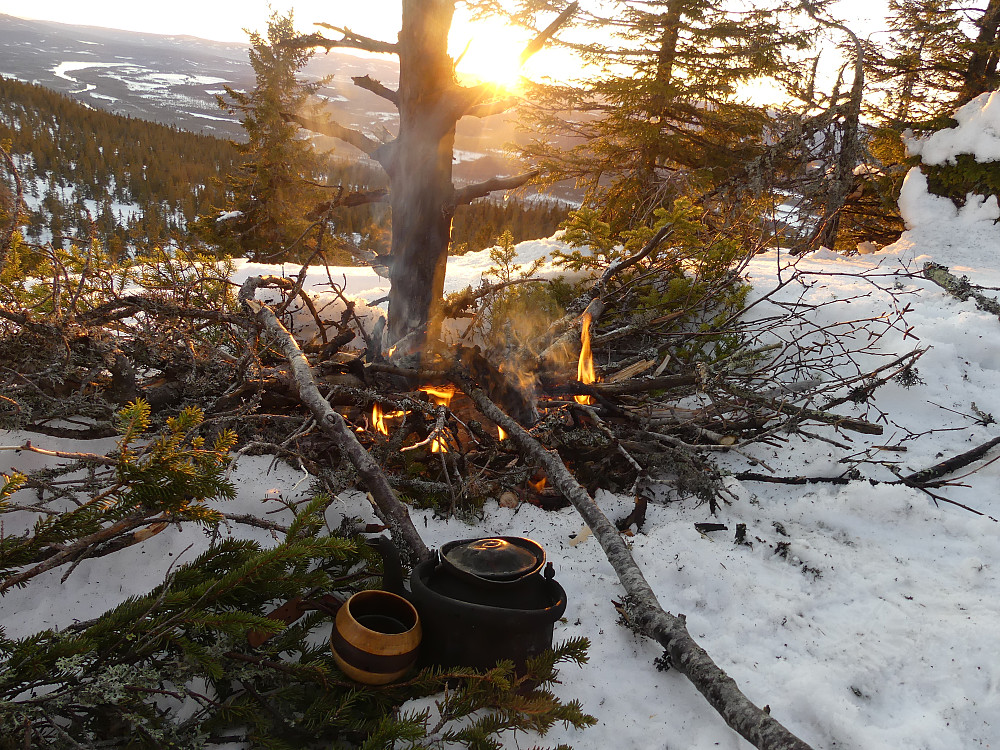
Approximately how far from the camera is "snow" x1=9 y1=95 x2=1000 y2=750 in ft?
6.11

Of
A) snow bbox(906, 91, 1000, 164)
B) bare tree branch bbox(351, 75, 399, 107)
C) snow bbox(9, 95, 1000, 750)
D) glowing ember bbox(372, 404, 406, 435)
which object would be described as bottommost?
snow bbox(9, 95, 1000, 750)

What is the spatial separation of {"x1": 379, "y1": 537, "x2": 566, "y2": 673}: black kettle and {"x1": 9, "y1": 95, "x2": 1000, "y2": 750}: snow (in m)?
0.32

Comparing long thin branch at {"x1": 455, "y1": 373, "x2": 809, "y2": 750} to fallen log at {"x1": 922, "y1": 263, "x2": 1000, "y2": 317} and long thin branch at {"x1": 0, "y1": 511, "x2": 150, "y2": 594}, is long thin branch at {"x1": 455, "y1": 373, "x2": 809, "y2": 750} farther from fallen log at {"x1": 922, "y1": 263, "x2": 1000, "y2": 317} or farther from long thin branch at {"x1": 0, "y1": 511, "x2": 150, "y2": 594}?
fallen log at {"x1": 922, "y1": 263, "x2": 1000, "y2": 317}

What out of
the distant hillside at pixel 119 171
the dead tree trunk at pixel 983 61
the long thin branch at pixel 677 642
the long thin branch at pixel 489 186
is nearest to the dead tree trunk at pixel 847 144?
the long thin branch at pixel 489 186

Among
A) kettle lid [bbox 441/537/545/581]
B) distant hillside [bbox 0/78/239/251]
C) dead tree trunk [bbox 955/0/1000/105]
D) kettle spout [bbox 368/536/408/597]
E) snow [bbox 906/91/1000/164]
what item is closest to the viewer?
kettle lid [bbox 441/537/545/581]

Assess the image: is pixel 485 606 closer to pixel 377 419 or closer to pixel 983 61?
pixel 377 419

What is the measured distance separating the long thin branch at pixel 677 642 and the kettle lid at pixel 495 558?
0.46 metres

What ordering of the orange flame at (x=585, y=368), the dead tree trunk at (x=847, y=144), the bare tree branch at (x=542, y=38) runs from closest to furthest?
the bare tree branch at (x=542, y=38) → the orange flame at (x=585, y=368) → the dead tree trunk at (x=847, y=144)

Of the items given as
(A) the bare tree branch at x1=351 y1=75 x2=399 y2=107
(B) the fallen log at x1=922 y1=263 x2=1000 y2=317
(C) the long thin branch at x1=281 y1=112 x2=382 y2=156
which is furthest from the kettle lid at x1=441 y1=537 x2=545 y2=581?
(B) the fallen log at x1=922 y1=263 x2=1000 y2=317

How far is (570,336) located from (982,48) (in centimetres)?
1274

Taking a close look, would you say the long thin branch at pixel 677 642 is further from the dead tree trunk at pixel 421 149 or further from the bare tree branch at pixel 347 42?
the bare tree branch at pixel 347 42

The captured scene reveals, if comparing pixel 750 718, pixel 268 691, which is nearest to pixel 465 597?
pixel 268 691

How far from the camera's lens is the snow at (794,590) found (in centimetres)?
186

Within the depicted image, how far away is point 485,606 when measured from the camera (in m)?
1.77
